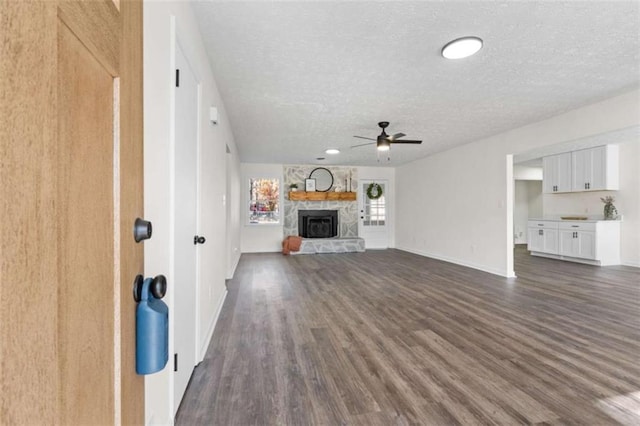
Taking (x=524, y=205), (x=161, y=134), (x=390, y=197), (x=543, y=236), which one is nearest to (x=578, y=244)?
(x=543, y=236)

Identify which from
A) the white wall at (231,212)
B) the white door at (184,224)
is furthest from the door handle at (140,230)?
the white wall at (231,212)

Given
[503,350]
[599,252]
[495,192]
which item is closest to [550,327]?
[503,350]

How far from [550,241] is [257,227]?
7.22 meters

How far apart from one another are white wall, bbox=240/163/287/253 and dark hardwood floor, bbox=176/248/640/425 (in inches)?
141

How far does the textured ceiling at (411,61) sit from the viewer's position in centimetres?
195

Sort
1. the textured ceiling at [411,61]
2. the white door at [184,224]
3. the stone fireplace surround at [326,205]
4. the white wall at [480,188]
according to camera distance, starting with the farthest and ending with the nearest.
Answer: the stone fireplace surround at [326,205] < the white wall at [480,188] < the textured ceiling at [411,61] < the white door at [184,224]

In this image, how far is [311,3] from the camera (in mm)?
1850

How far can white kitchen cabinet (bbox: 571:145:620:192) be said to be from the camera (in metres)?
5.82

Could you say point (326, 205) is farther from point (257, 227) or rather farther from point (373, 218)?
point (257, 227)

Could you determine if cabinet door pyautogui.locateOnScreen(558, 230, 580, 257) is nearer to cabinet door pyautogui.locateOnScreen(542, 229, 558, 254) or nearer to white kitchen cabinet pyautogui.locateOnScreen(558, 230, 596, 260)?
white kitchen cabinet pyautogui.locateOnScreen(558, 230, 596, 260)

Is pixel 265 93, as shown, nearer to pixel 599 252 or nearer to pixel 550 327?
pixel 550 327

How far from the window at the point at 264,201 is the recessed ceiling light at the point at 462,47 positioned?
6.08m

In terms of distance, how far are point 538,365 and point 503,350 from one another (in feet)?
0.81

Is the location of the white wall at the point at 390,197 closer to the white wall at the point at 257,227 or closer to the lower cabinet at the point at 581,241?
the white wall at the point at 257,227
